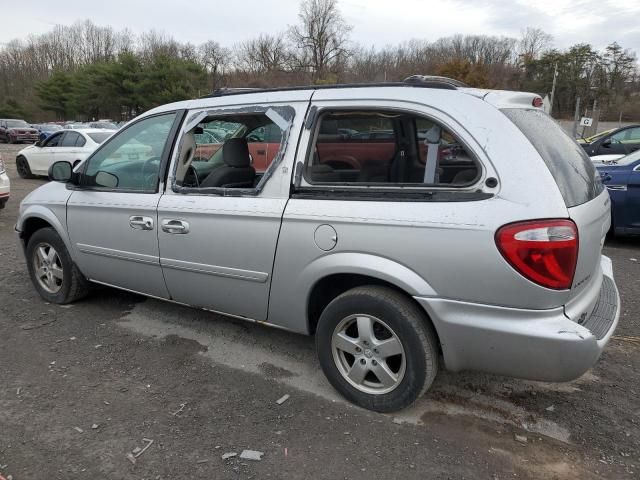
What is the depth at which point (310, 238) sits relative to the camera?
9.39ft

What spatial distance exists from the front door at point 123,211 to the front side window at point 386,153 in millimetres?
1242

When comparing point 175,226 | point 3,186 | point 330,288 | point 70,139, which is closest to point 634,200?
point 330,288

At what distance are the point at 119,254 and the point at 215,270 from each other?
102cm

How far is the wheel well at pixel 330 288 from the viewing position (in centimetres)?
281

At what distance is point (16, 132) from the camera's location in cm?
3381

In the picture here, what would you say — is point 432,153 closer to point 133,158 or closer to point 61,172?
point 133,158

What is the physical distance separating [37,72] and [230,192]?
283 feet

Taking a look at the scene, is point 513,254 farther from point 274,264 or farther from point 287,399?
point 287,399

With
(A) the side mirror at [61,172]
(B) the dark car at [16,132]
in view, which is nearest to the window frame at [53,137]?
(A) the side mirror at [61,172]

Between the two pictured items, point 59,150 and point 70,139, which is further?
point 59,150

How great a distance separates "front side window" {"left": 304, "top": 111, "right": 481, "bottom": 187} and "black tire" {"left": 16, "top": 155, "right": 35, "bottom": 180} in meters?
14.2

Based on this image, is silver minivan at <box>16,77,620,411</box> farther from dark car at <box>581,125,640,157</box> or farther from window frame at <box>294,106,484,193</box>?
dark car at <box>581,125,640,157</box>

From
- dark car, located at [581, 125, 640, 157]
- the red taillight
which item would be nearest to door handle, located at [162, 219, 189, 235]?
the red taillight

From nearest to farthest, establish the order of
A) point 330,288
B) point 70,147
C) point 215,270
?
point 330,288 → point 215,270 → point 70,147
